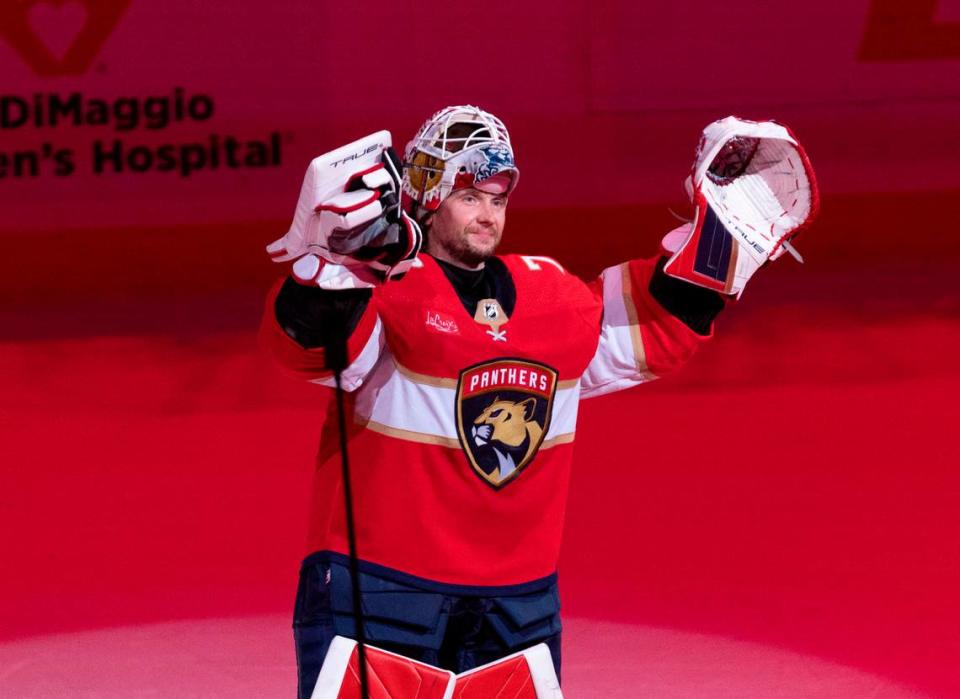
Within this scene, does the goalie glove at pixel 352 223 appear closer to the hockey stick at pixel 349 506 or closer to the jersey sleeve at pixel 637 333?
the hockey stick at pixel 349 506

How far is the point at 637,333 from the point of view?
340 cm

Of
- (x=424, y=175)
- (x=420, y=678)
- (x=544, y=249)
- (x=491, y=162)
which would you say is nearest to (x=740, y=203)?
(x=491, y=162)

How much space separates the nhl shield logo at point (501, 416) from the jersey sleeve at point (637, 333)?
242 mm

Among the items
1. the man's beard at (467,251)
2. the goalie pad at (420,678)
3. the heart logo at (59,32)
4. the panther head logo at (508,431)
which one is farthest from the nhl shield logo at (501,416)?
the heart logo at (59,32)

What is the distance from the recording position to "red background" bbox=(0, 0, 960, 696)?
594cm

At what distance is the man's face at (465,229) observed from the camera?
327 cm

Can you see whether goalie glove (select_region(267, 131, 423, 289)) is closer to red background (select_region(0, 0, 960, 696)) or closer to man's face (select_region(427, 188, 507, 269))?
man's face (select_region(427, 188, 507, 269))

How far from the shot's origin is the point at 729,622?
4.93 metres

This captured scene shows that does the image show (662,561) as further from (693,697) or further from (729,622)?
(693,697)

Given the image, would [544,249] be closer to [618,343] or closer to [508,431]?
[618,343]

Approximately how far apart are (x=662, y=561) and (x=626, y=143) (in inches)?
114

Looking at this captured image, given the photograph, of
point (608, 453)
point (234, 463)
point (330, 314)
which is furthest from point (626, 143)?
point (330, 314)

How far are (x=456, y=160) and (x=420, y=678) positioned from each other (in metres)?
0.99

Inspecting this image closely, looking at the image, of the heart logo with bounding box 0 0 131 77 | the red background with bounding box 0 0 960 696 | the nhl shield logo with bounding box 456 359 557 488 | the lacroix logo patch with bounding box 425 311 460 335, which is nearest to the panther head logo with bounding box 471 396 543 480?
the nhl shield logo with bounding box 456 359 557 488
